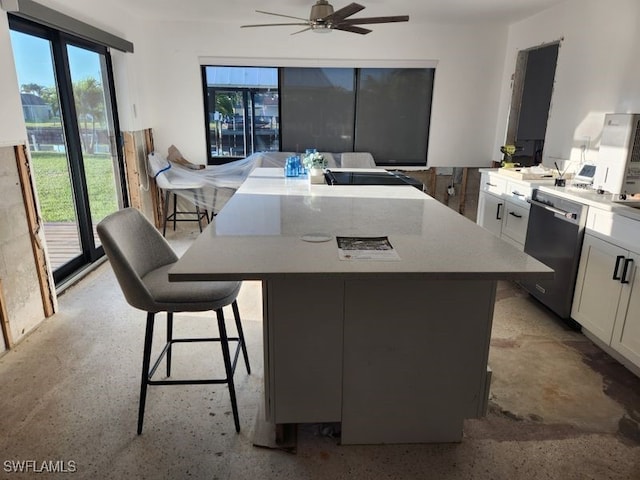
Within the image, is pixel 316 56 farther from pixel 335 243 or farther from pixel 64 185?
pixel 335 243

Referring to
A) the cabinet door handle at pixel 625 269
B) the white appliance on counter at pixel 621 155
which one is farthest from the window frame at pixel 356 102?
the cabinet door handle at pixel 625 269

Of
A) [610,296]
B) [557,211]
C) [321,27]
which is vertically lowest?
[610,296]

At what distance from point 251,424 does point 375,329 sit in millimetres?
775

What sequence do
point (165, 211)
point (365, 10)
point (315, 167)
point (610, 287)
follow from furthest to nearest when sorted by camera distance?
1. point (165, 211)
2. point (365, 10)
3. point (315, 167)
4. point (610, 287)

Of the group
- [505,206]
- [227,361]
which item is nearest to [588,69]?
[505,206]

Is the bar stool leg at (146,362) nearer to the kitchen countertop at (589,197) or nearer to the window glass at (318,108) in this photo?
the kitchen countertop at (589,197)

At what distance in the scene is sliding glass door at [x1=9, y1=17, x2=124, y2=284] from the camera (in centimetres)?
309

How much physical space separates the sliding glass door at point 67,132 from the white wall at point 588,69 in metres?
4.31

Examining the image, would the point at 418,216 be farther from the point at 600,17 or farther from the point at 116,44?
the point at 116,44

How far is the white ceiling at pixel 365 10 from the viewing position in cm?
414

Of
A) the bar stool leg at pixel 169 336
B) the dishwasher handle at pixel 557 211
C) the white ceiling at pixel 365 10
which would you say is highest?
the white ceiling at pixel 365 10

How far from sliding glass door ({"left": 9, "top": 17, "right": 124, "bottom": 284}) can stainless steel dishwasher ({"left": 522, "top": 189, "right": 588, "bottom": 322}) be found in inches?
139

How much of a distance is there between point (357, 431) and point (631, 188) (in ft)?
7.66

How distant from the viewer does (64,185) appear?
11.6ft
